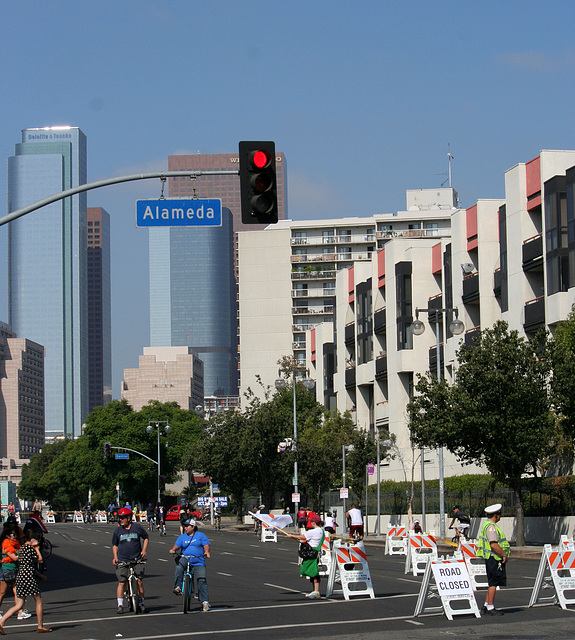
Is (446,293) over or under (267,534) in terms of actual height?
over

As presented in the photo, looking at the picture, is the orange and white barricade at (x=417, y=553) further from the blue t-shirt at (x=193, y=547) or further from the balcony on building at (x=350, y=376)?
the balcony on building at (x=350, y=376)

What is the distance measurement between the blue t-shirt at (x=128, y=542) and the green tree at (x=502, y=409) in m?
20.0

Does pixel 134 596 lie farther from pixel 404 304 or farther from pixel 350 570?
pixel 404 304

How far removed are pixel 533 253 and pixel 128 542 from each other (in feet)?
113

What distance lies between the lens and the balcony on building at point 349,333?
261ft

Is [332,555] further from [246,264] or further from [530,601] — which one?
[246,264]

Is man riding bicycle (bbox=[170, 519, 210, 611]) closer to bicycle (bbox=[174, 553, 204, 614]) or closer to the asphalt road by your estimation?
bicycle (bbox=[174, 553, 204, 614])

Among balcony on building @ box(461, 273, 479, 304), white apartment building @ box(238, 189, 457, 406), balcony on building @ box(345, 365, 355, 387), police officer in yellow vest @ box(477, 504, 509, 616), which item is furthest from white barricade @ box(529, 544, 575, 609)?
white apartment building @ box(238, 189, 457, 406)

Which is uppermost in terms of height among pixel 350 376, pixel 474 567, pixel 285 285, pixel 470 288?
pixel 285 285

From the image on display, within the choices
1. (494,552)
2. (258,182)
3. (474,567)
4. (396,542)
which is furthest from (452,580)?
(396,542)

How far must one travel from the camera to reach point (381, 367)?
7112 centimetres

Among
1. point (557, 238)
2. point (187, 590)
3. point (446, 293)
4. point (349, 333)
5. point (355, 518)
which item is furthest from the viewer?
point (349, 333)

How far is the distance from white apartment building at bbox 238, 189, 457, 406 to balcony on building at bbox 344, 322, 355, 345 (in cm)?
3680

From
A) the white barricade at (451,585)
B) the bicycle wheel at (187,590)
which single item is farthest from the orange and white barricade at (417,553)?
the white barricade at (451,585)
